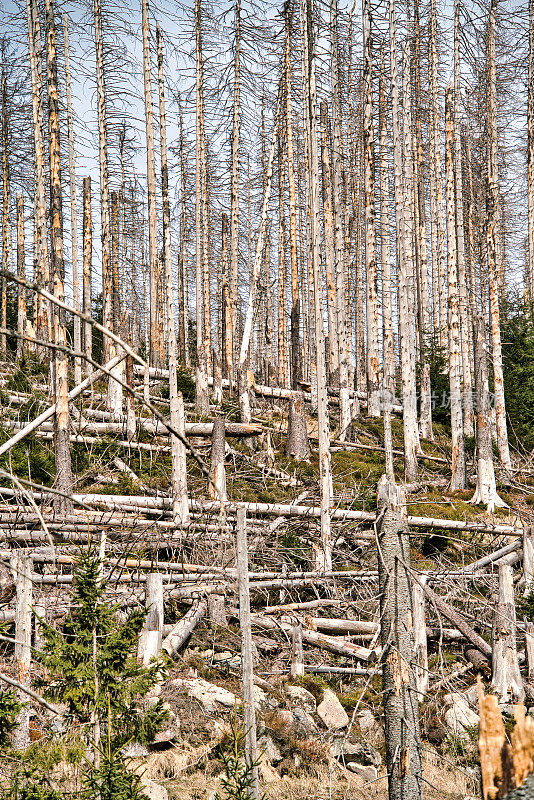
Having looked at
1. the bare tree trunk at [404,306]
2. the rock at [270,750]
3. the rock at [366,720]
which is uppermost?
the bare tree trunk at [404,306]

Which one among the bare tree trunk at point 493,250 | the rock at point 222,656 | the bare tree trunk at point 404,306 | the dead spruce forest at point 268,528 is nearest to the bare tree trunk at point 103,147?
the dead spruce forest at point 268,528

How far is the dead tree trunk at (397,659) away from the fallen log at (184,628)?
11.7 ft

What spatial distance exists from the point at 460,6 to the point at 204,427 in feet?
44.2

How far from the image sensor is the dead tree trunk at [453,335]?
14359 mm

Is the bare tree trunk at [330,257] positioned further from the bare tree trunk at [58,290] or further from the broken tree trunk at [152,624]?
the broken tree trunk at [152,624]

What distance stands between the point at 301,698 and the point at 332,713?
0.41 metres

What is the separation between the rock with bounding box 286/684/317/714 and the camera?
287 inches

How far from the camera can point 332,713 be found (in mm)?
7227

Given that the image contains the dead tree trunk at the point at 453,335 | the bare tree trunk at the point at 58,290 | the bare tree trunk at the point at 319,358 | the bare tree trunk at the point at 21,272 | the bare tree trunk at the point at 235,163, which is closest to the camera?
the bare tree trunk at the point at 58,290

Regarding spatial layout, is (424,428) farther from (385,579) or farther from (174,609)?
(385,579)

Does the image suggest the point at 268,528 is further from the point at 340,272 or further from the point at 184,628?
the point at 340,272

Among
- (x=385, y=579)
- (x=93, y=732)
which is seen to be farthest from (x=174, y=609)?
(x=385, y=579)

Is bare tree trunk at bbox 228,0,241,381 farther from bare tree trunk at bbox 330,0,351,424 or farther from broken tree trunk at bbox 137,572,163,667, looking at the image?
broken tree trunk at bbox 137,572,163,667

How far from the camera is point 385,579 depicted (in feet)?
13.9
